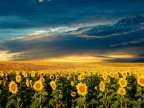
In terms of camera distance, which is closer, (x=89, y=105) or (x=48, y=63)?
(x=89, y=105)

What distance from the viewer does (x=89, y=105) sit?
16.3 metres

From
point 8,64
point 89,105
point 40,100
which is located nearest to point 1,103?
point 40,100

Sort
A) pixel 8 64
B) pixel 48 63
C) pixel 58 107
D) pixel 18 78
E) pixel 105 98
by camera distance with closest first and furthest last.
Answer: pixel 58 107 → pixel 105 98 → pixel 18 78 → pixel 8 64 → pixel 48 63

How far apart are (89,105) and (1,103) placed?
11.8ft

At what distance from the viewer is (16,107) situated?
1588 cm

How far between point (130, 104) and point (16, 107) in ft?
14.8

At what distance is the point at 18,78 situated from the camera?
19.9 metres

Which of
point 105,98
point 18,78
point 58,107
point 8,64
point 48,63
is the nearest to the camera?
point 58,107

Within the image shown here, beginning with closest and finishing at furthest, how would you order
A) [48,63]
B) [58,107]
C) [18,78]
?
[58,107]
[18,78]
[48,63]

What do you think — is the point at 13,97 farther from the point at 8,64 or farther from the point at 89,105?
the point at 8,64

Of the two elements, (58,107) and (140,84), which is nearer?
(58,107)

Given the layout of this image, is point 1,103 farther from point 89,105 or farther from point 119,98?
point 119,98

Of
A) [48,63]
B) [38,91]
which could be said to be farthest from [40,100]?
[48,63]

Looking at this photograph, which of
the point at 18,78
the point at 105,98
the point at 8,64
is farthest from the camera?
the point at 8,64
